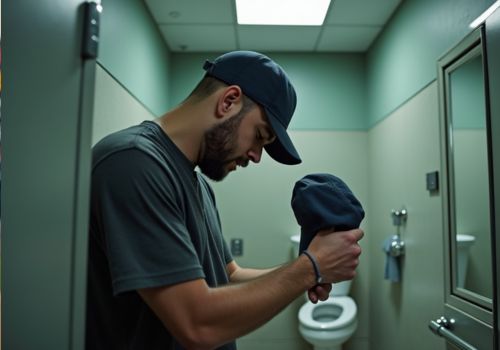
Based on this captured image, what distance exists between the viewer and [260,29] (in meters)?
2.69

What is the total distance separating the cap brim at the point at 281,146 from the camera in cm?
93

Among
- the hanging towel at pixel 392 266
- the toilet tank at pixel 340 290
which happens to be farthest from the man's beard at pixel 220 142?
the toilet tank at pixel 340 290

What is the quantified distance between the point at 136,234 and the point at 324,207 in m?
0.41

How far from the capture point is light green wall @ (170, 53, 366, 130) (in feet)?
10.1

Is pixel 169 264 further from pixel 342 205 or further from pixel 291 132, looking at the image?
pixel 291 132

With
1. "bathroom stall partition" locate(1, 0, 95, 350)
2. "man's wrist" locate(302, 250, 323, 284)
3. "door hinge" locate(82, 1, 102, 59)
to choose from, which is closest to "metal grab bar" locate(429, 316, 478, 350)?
"man's wrist" locate(302, 250, 323, 284)

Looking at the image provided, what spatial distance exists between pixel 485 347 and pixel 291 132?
6.61 ft

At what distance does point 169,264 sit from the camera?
0.68 meters

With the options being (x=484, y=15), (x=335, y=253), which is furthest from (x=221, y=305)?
(x=484, y=15)

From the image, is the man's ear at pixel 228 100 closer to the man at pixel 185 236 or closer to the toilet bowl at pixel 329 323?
the man at pixel 185 236

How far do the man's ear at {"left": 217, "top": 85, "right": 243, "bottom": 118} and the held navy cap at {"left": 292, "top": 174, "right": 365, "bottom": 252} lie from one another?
242mm

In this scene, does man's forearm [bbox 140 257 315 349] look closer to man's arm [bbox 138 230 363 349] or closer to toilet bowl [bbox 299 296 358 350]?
man's arm [bbox 138 230 363 349]

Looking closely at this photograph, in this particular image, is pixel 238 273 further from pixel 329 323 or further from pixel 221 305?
pixel 329 323

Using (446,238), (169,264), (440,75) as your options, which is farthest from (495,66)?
(169,264)
